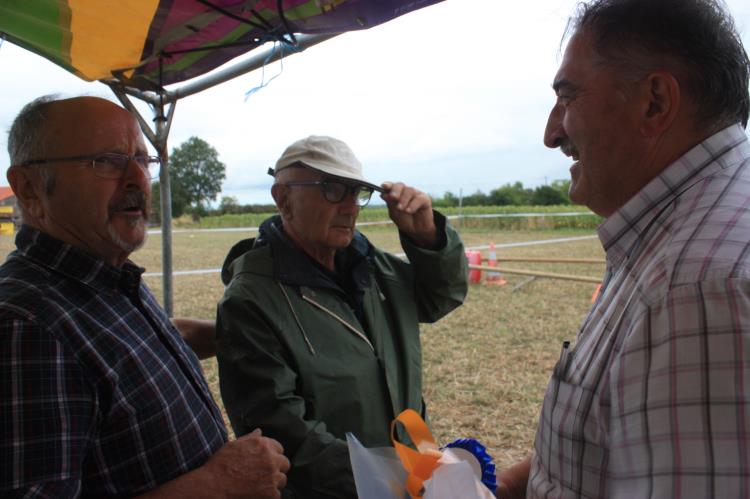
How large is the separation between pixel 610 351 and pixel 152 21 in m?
2.08

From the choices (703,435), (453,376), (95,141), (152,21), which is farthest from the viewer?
(453,376)

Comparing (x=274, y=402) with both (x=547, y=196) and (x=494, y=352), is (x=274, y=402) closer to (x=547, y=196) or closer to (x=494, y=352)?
(x=494, y=352)

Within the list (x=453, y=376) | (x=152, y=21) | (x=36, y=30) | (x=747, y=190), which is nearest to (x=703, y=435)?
(x=747, y=190)

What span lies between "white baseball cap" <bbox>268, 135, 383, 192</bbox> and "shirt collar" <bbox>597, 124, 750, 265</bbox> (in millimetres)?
1208

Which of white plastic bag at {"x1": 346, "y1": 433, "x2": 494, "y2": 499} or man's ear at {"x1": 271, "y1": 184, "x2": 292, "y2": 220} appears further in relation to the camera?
man's ear at {"x1": 271, "y1": 184, "x2": 292, "y2": 220}

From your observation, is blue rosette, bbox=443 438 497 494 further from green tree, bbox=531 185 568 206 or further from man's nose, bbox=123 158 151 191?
green tree, bbox=531 185 568 206

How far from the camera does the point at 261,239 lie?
2.19m

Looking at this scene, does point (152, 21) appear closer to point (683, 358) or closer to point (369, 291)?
point (369, 291)

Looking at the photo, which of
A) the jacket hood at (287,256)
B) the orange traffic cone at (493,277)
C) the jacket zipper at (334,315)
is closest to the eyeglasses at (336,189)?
the jacket hood at (287,256)

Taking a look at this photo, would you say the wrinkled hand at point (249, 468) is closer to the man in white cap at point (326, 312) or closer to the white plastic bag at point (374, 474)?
the man in white cap at point (326, 312)

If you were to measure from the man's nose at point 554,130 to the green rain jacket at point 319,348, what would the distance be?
94cm

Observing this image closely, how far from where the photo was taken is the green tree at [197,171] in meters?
50.6

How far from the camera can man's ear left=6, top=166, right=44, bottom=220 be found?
5.08 ft

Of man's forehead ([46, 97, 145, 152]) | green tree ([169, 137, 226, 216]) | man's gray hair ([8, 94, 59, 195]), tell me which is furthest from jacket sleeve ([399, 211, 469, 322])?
green tree ([169, 137, 226, 216])
